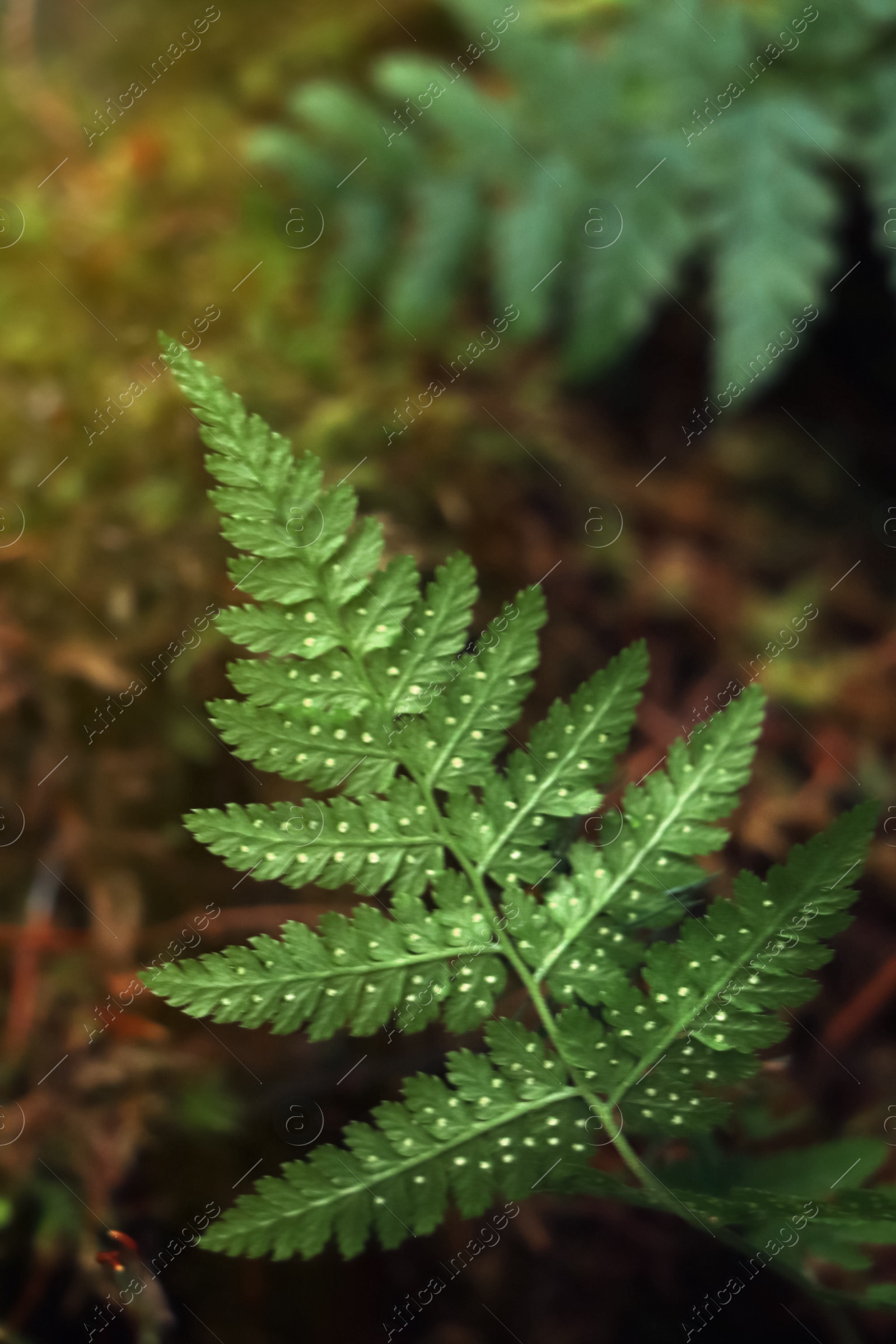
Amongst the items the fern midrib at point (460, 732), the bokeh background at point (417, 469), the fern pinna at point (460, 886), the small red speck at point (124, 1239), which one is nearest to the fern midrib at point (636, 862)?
the fern pinna at point (460, 886)

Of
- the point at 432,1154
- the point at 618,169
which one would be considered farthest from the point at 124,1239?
the point at 618,169

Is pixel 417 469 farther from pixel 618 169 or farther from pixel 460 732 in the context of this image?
pixel 460 732

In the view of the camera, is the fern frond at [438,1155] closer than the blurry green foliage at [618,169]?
Yes

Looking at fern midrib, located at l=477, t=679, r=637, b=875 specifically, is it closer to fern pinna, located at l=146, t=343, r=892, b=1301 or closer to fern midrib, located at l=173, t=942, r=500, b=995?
fern pinna, located at l=146, t=343, r=892, b=1301

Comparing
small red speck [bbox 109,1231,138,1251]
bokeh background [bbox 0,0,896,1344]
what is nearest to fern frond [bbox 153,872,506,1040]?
small red speck [bbox 109,1231,138,1251]

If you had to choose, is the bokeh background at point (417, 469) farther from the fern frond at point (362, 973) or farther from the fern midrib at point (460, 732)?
the fern midrib at point (460, 732)

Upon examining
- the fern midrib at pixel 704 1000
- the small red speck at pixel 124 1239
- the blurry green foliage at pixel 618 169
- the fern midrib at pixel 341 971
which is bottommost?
the small red speck at pixel 124 1239
